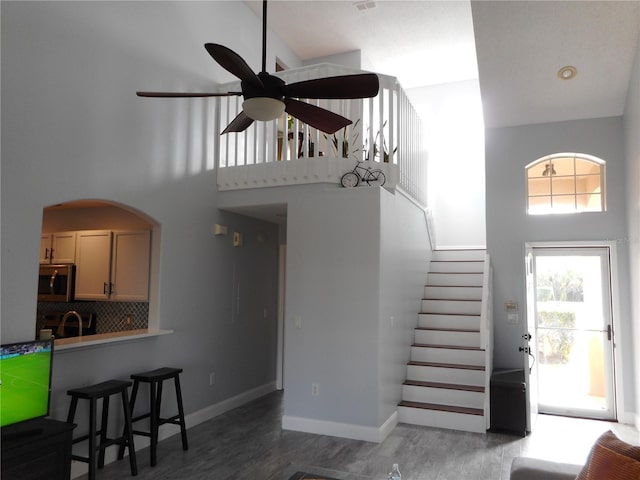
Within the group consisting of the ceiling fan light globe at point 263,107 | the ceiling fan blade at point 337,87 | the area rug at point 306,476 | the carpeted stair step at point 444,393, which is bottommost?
the carpeted stair step at point 444,393

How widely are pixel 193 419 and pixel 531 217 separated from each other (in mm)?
4608

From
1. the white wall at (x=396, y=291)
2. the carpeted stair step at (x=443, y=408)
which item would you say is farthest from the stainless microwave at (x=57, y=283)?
the carpeted stair step at (x=443, y=408)

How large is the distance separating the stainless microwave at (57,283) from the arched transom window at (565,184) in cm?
559

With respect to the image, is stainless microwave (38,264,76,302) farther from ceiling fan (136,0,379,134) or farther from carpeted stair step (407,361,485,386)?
carpeted stair step (407,361,485,386)

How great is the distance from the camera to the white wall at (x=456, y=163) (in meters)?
8.36

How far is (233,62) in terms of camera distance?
2.36 m

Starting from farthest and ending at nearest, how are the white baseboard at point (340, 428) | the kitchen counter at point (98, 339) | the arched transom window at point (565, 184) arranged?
the arched transom window at point (565, 184)
the white baseboard at point (340, 428)
the kitchen counter at point (98, 339)

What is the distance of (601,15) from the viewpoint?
4.30 metres

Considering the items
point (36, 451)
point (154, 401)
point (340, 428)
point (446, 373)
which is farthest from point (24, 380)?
point (446, 373)

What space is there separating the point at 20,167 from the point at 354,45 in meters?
5.59

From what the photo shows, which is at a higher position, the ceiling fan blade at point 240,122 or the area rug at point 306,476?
the ceiling fan blade at point 240,122

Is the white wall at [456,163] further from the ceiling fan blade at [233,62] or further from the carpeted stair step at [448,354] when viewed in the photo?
the ceiling fan blade at [233,62]

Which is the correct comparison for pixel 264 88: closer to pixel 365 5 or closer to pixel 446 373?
pixel 446 373

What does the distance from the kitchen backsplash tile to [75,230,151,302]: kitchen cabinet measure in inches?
9.2
